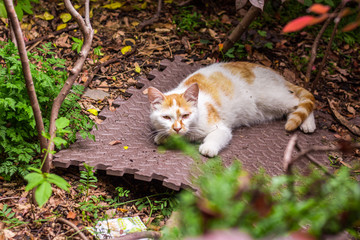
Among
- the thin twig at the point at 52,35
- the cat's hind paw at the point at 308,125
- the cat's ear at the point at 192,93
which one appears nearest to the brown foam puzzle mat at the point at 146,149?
the cat's hind paw at the point at 308,125

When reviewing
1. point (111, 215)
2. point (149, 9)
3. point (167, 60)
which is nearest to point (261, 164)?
point (111, 215)

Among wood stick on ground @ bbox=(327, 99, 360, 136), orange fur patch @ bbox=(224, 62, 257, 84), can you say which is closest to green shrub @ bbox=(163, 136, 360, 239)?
orange fur patch @ bbox=(224, 62, 257, 84)

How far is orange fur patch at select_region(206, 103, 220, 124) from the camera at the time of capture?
11.3 ft

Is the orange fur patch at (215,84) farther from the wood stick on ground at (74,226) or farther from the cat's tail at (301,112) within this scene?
the wood stick on ground at (74,226)

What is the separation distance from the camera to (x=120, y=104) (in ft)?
12.4

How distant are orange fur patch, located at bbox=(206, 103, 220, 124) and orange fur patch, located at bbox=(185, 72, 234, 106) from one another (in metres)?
0.13

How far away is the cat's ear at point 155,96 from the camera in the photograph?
10.5 ft

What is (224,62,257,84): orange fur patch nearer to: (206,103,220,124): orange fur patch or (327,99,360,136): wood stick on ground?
(206,103,220,124): orange fur patch

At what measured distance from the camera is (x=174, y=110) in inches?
124

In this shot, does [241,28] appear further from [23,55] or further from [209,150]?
[23,55]

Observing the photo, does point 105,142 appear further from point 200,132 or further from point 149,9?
point 149,9

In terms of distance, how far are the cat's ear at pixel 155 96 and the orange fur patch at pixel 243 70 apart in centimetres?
108

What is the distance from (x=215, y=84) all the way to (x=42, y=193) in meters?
2.40

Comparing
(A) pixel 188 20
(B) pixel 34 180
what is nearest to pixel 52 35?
(A) pixel 188 20
